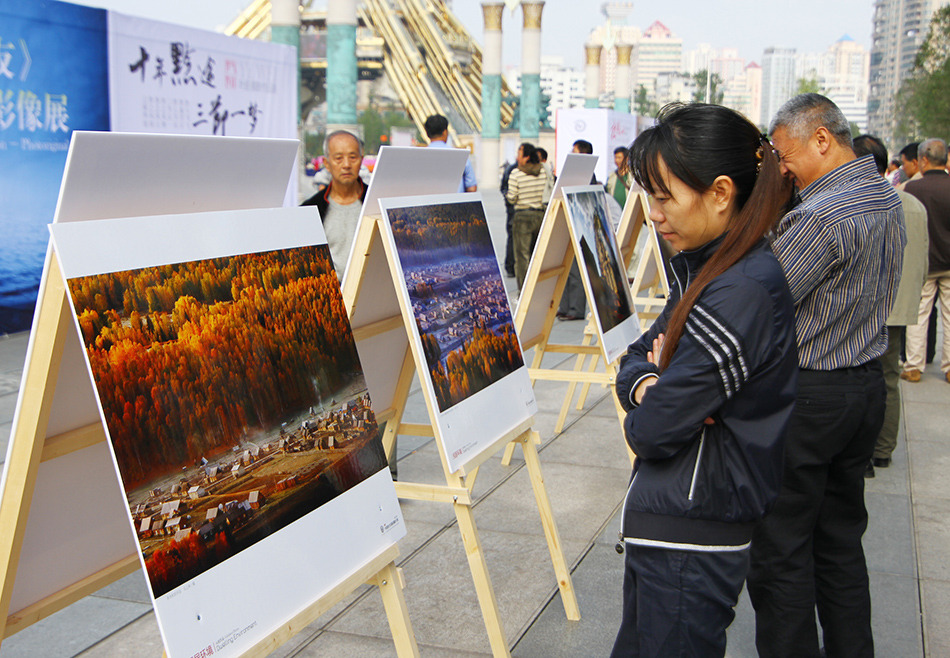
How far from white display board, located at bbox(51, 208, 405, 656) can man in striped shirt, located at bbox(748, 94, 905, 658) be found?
1.09 metres

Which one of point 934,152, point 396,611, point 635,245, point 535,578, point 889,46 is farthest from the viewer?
point 889,46

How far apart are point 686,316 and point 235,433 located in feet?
3.12

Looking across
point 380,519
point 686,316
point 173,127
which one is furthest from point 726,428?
point 173,127

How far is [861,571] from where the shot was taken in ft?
8.79

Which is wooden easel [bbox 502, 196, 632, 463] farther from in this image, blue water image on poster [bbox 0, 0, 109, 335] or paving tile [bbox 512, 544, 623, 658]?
blue water image on poster [bbox 0, 0, 109, 335]

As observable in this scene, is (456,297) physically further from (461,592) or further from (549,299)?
(549,299)

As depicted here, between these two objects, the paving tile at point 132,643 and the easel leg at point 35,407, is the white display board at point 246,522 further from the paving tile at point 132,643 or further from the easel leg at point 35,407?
the paving tile at point 132,643

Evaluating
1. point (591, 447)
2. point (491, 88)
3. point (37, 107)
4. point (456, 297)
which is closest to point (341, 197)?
point (456, 297)

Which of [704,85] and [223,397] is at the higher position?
[704,85]

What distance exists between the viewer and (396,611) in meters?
2.20

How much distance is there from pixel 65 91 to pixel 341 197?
3864 mm

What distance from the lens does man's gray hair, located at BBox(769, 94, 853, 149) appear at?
266cm

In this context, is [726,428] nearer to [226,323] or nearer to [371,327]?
[226,323]

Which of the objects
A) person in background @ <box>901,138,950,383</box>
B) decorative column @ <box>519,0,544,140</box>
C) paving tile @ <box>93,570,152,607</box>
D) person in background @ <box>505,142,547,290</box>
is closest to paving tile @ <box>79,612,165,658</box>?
A: paving tile @ <box>93,570,152,607</box>
